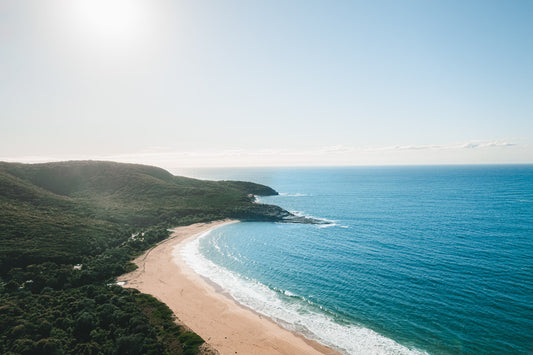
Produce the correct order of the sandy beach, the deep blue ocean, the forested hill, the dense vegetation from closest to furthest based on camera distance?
the dense vegetation < the sandy beach < the deep blue ocean < the forested hill

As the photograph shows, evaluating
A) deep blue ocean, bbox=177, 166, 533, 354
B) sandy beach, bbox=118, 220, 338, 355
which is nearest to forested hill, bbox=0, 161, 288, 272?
sandy beach, bbox=118, 220, 338, 355

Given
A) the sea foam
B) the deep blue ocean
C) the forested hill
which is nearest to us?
the sea foam

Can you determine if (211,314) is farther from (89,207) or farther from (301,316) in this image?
(89,207)

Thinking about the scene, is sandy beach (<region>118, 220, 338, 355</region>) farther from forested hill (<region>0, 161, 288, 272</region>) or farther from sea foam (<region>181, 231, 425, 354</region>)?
forested hill (<region>0, 161, 288, 272</region>)

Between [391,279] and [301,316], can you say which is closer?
[301,316]

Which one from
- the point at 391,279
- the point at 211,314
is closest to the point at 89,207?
the point at 211,314

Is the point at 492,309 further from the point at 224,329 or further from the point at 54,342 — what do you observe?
the point at 54,342

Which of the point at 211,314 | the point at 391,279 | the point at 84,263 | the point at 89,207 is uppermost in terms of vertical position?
the point at 89,207
